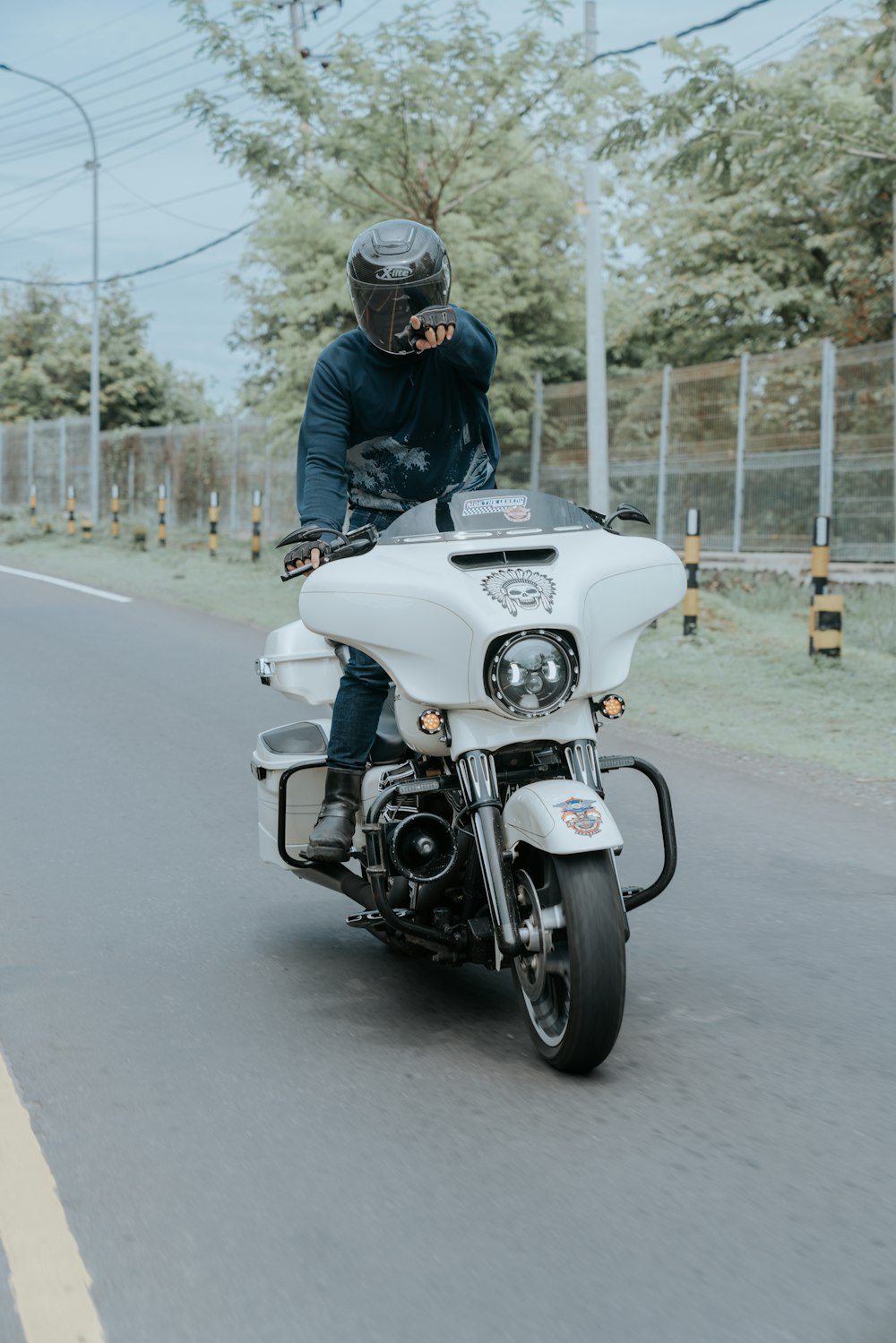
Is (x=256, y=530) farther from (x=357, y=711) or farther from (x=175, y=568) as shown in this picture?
(x=357, y=711)

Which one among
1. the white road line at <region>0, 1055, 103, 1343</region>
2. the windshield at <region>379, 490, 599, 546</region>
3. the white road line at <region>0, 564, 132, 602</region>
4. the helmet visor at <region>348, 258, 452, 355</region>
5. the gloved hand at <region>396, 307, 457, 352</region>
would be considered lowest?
the white road line at <region>0, 1055, 103, 1343</region>

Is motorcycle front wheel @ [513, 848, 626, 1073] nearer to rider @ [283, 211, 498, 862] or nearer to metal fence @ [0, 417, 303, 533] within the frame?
rider @ [283, 211, 498, 862]

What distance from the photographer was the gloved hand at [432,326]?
13.6ft

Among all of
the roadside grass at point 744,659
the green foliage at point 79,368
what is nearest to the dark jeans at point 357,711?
the roadside grass at point 744,659

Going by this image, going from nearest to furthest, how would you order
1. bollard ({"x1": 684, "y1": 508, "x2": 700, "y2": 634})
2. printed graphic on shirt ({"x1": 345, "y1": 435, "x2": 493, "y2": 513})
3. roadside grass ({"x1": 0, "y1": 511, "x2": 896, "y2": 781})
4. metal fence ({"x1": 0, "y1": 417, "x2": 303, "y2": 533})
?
printed graphic on shirt ({"x1": 345, "y1": 435, "x2": 493, "y2": 513}) < roadside grass ({"x1": 0, "y1": 511, "x2": 896, "y2": 781}) < bollard ({"x1": 684, "y1": 508, "x2": 700, "y2": 634}) < metal fence ({"x1": 0, "y1": 417, "x2": 303, "y2": 533})

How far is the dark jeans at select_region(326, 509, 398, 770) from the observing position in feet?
14.1

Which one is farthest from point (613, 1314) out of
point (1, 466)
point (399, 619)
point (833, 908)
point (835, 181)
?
point (1, 466)

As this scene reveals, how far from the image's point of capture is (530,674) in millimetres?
3729

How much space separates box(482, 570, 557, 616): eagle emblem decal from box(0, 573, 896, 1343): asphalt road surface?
114cm

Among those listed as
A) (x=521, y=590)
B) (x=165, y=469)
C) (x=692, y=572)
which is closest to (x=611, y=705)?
(x=521, y=590)

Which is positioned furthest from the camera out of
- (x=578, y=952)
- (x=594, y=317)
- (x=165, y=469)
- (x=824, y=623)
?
(x=165, y=469)

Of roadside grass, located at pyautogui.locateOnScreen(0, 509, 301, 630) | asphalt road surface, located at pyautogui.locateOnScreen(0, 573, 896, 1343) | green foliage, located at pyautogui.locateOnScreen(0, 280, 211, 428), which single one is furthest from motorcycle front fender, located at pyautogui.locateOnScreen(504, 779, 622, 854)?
green foliage, located at pyautogui.locateOnScreen(0, 280, 211, 428)

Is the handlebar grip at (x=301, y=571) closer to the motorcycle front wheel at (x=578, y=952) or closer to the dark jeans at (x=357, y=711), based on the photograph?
the dark jeans at (x=357, y=711)

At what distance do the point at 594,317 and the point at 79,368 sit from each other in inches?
1268
